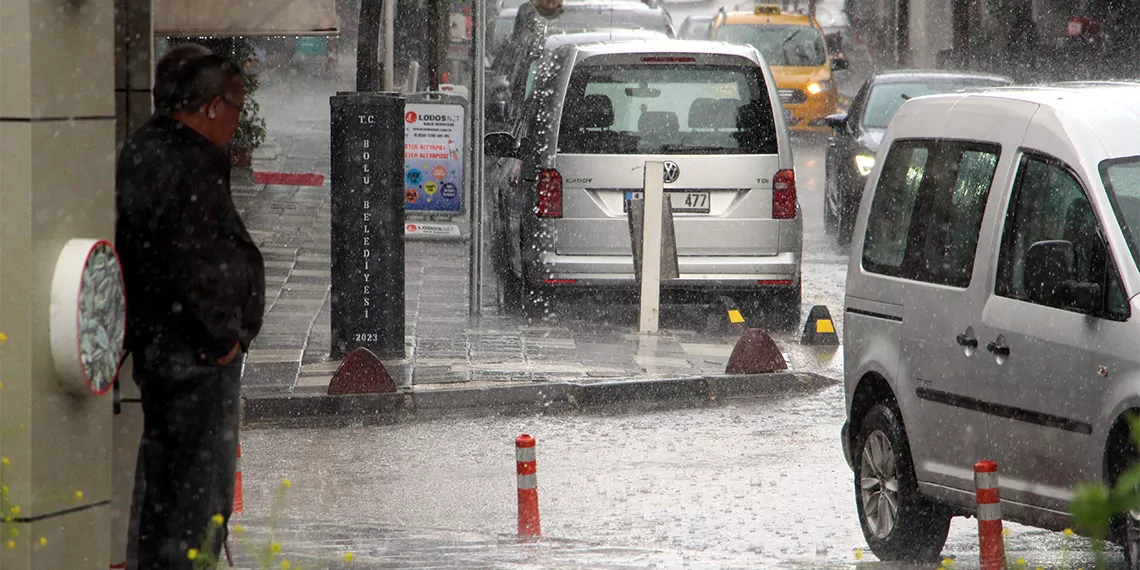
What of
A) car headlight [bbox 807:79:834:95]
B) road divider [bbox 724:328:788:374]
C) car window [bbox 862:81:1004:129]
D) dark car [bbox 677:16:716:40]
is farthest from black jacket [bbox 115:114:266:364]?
dark car [bbox 677:16:716:40]

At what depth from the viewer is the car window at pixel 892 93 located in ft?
61.1

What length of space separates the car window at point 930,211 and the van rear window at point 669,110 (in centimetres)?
540

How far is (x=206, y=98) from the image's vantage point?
4.93 m

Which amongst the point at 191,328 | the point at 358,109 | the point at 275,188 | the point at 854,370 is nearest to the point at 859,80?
the point at 275,188

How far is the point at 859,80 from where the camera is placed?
44.0 meters

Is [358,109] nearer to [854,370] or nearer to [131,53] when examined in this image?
[854,370]

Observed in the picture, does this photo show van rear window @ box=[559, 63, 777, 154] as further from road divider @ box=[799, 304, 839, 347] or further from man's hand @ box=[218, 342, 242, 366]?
man's hand @ box=[218, 342, 242, 366]

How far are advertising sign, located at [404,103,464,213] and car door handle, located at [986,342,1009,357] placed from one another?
10.4m

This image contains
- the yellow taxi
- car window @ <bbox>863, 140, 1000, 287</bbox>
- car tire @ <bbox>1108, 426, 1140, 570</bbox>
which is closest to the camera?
car tire @ <bbox>1108, 426, 1140, 570</bbox>

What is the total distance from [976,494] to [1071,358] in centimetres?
59

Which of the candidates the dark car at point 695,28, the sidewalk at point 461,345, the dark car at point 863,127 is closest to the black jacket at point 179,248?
the sidewalk at point 461,345

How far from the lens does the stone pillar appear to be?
5643mm

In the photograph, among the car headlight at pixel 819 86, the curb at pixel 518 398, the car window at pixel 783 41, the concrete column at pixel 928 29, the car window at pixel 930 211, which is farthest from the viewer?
the concrete column at pixel 928 29

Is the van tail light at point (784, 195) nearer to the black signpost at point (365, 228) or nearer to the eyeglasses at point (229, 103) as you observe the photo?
the black signpost at point (365, 228)
